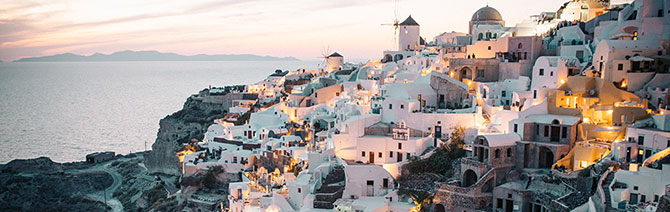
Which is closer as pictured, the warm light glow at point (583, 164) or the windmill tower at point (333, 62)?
the warm light glow at point (583, 164)

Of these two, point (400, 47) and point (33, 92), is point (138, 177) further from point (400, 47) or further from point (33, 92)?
point (33, 92)

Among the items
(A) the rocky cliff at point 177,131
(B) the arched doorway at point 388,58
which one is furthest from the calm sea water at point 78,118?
(B) the arched doorway at point 388,58

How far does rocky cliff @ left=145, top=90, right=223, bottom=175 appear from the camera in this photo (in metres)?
45.5

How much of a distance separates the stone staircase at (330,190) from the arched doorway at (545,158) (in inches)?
318

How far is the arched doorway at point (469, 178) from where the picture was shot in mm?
20844

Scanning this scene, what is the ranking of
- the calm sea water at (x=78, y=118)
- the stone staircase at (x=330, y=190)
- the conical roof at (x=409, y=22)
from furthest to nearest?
→ the calm sea water at (x=78, y=118) < the conical roof at (x=409, y=22) < the stone staircase at (x=330, y=190)

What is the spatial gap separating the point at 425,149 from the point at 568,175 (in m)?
6.89

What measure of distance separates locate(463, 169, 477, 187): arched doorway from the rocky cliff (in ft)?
90.3

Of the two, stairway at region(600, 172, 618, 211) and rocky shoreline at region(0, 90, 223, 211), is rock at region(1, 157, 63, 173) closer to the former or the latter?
rocky shoreline at region(0, 90, 223, 211)

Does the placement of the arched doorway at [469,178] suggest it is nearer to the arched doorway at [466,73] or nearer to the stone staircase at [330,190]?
the stone staircase at [330,190]

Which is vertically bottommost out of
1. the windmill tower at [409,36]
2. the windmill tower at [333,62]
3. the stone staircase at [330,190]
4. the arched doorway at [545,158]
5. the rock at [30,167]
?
the rock at [30,167]

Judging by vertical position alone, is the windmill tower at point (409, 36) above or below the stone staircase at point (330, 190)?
above

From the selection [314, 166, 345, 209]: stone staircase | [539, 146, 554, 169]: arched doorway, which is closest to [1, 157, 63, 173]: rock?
[314, 166, 345, 209]: stone staircase

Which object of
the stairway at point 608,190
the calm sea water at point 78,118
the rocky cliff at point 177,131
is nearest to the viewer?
the stairway at point 608,190
